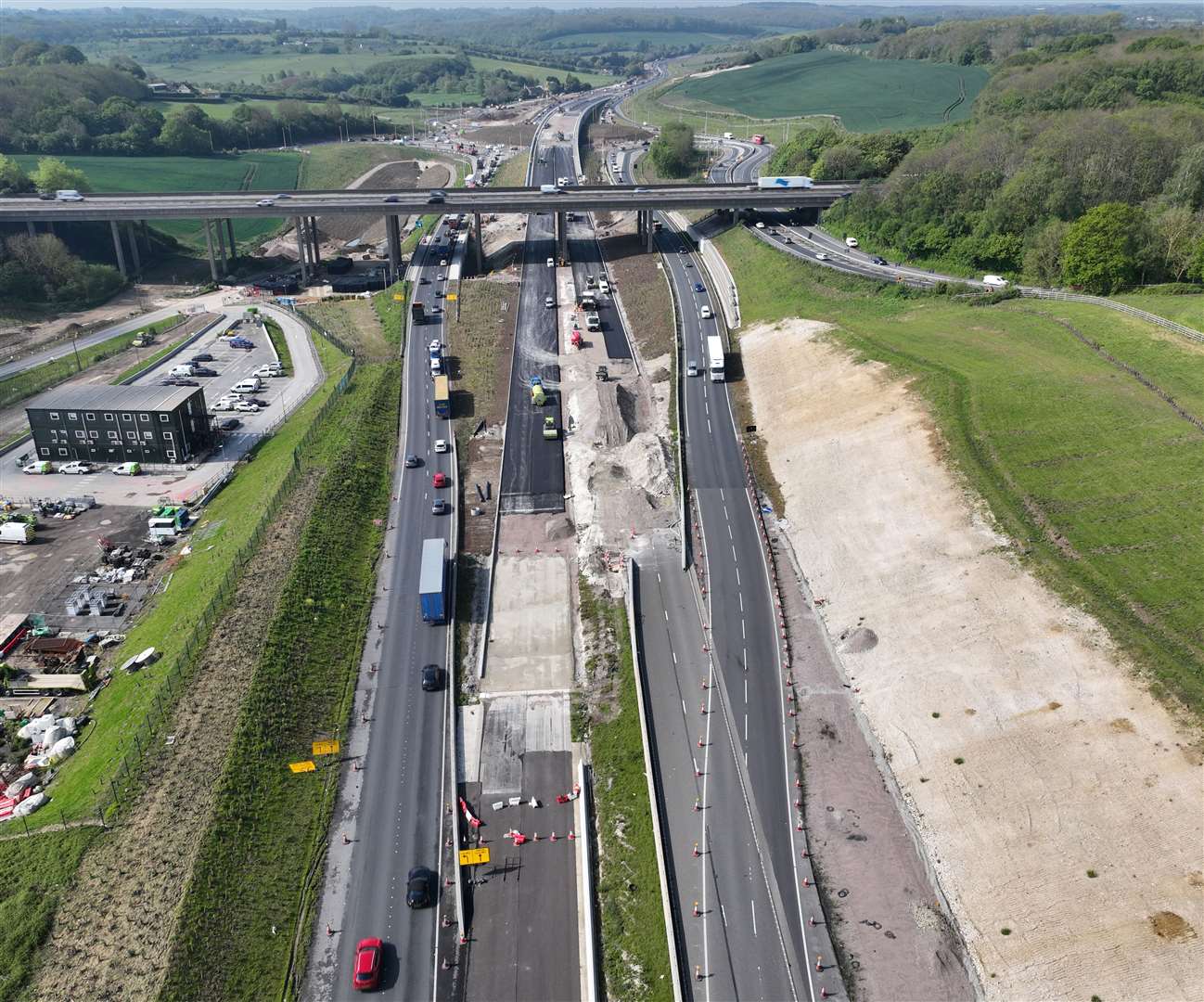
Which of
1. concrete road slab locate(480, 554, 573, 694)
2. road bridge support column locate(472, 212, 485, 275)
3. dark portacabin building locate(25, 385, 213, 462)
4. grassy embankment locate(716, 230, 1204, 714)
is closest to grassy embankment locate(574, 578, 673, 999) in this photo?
concrete road slab locate(480, 554, 573, 694)

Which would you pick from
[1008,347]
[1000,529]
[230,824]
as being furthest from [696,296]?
[230,824]

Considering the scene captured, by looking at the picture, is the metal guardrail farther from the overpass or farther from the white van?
the white van

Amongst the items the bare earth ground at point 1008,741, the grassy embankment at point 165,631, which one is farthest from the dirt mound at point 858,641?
the grassy embankment at point 165,631

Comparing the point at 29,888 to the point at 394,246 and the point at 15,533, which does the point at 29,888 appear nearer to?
the point at 15,533

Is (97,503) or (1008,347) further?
(1008,347)

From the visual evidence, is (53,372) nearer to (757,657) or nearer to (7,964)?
(7,964)

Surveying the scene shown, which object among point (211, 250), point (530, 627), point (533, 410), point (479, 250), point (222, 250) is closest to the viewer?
point (530, 627)

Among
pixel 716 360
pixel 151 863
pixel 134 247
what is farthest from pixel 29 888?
pixel 134 247
